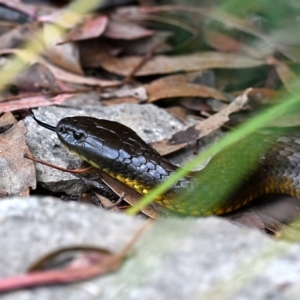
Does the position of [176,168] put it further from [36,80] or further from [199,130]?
[36,80]

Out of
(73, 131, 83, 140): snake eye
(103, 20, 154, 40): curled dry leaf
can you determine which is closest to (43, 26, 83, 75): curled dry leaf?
(103, 20, 154, 40): curled dry leaf

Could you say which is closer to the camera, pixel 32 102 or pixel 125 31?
pixel 32 102

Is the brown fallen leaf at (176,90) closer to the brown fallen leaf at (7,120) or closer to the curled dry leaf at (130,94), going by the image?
the curled dry leaf at (130,94)

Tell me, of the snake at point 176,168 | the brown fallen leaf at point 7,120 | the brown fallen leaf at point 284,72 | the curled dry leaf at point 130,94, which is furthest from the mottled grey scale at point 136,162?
the brown fallen leaf at point 284,72

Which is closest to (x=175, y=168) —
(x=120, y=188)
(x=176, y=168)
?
(x=176, y=168)

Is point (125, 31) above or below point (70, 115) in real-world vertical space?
above

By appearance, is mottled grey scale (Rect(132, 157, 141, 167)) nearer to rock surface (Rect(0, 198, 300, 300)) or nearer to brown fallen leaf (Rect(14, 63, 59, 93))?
brown fallen leaf (Rect(14, 63, 59, 93))

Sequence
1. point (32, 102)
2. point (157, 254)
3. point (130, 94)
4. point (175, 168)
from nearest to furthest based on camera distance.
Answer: point (157, 254)
point (175, 168)
point (32, 102)
point (130, 94)
